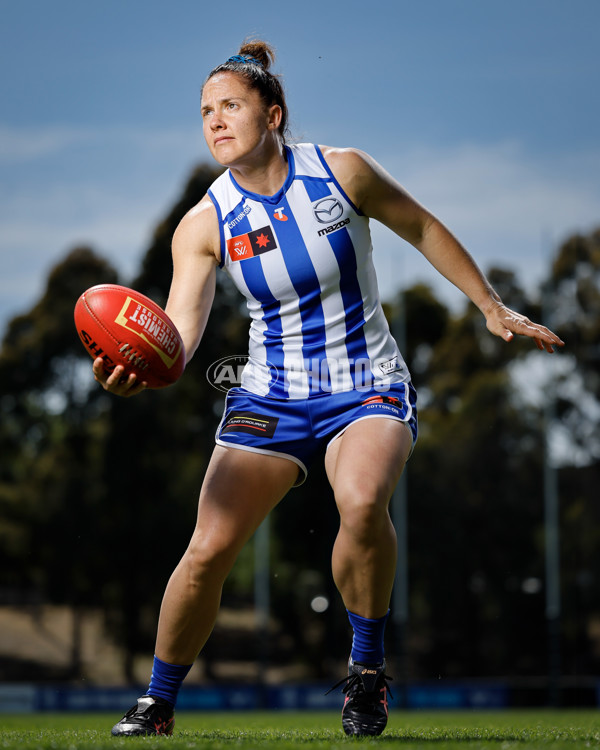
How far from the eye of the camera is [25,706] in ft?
52.0

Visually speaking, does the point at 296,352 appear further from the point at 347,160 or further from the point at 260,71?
the point at 260,71

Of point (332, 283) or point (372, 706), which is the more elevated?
point (332, 283)

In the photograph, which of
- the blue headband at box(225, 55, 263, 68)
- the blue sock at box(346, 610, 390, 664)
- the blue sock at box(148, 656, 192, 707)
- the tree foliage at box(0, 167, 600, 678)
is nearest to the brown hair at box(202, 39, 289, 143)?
the blue headband at box(225, 55, 263, 68)

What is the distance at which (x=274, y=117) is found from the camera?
3434 mm

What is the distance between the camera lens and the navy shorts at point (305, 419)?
10.6 ft

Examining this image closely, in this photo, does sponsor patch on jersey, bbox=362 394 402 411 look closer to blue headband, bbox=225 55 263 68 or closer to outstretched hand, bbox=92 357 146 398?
outstretched hand, bbox=92 357 146 398

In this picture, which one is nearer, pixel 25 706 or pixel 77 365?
pixel 25 706

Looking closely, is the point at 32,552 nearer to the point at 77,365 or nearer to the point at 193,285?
the point at 77,365

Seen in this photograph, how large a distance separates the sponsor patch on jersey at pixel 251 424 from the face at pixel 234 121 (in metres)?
0.83

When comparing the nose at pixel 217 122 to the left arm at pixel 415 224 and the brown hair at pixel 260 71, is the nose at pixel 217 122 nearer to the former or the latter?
the brown hair at pixel 260 71

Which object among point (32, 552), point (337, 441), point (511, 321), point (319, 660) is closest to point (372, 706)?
point (337, 441)

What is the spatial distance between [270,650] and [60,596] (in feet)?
15.4

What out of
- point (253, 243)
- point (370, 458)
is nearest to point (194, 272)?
point (253, 243)

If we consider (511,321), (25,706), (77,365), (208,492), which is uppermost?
(77,365)
